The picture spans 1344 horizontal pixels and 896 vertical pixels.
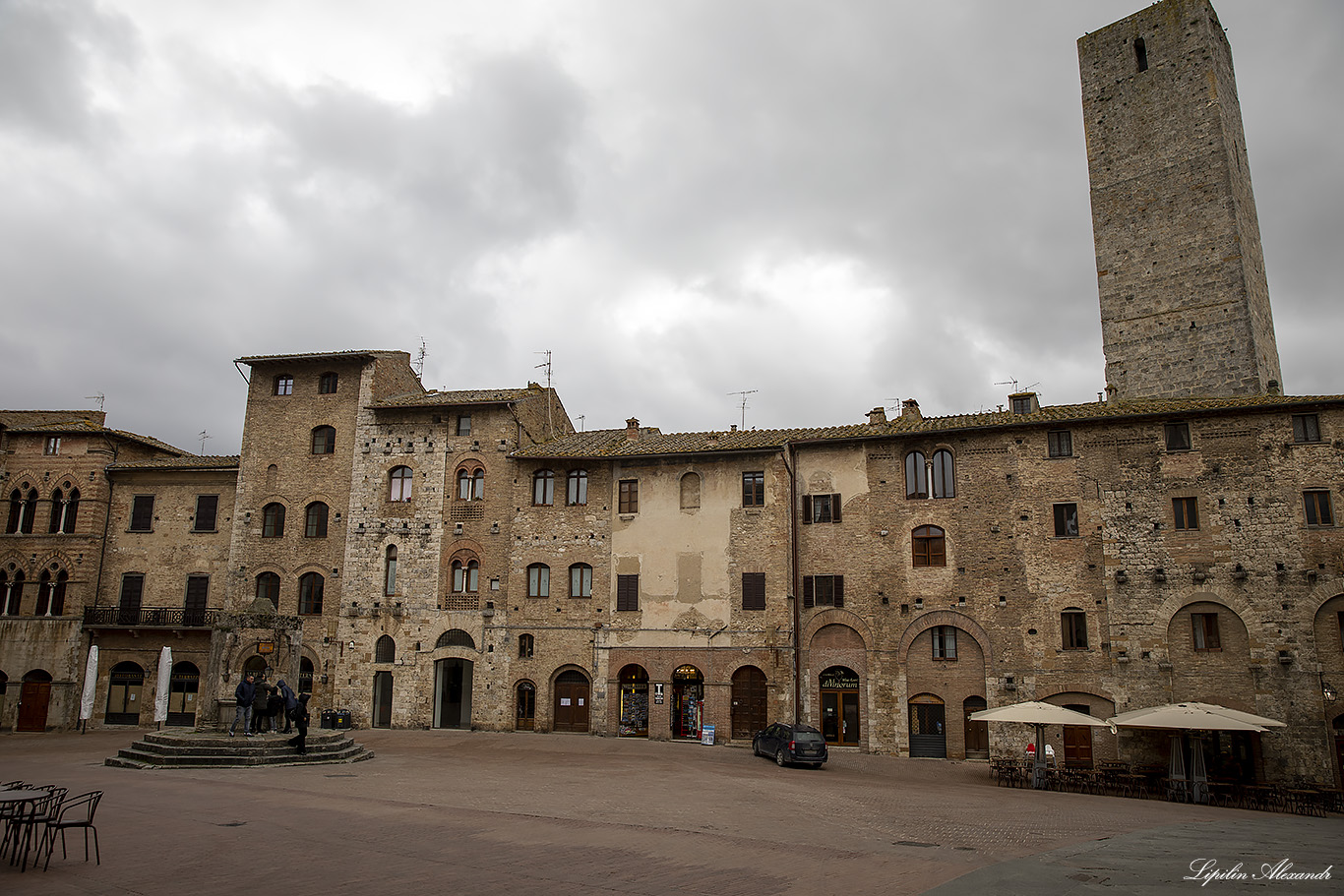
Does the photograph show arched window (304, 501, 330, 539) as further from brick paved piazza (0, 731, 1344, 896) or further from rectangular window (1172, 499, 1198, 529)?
rectangular window (1172, 499, 1198, 529)

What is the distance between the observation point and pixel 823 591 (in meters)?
30.0

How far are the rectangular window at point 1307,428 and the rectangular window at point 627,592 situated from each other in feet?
68.7

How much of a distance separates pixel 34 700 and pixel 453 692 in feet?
52.2

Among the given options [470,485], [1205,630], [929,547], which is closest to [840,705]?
[929,547]

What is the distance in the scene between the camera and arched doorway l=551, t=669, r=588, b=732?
3150cm

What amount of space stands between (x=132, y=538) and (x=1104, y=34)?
43806mm

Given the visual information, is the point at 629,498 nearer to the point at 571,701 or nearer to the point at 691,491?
the point at 691,491

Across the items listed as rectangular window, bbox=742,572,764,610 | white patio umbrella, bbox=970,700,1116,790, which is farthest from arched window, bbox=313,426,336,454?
white patio umbrella, bbox=970,700,1116,790

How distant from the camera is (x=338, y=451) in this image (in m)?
34.8

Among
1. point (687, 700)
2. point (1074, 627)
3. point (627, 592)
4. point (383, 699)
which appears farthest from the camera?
point (383, 699)

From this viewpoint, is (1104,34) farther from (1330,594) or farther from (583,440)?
(583,440)

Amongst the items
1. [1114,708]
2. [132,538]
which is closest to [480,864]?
[1114,708]

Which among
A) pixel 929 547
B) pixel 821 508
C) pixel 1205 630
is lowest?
pixel 1205 630

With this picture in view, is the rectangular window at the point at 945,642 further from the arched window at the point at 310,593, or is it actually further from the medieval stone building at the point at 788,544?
the arched window at the point at 310,593
